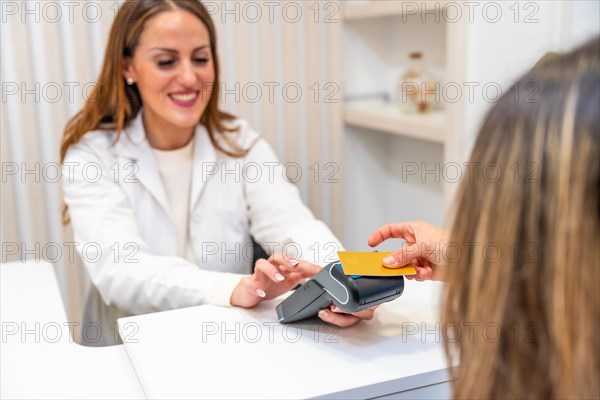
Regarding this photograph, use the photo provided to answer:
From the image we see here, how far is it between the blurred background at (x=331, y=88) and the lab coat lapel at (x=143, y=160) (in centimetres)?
52

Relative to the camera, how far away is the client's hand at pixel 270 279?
137cm

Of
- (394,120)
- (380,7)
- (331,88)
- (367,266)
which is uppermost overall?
(380,7)

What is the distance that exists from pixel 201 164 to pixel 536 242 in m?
1.52

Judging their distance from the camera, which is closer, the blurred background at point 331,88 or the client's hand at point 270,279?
the client's hand at point 270,279

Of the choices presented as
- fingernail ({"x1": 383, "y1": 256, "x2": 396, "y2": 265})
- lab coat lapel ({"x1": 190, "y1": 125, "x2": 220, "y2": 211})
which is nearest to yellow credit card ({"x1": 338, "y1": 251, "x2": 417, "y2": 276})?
fingernail ({"x1": 383, "y1": 256, "x2": 396, "y2": 265})

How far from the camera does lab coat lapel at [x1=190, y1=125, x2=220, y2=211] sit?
6.57 ft

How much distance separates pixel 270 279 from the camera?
1373mm

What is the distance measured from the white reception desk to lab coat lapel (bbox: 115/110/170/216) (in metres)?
0.58

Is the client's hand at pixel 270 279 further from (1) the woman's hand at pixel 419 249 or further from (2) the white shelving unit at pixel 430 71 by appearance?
(2) the white shelving unit at pixel 430 71

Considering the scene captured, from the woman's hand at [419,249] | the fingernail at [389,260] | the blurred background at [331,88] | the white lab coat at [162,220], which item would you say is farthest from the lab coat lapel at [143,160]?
the fingernail at [389,260]

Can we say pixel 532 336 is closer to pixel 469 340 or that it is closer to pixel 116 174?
pixel 469 340

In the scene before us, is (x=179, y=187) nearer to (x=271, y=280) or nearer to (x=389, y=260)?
(x=271, y=280)

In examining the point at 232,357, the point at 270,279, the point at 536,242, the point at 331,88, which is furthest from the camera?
the point at 331,88

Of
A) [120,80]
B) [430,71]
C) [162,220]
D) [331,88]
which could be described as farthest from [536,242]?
[331,88]
